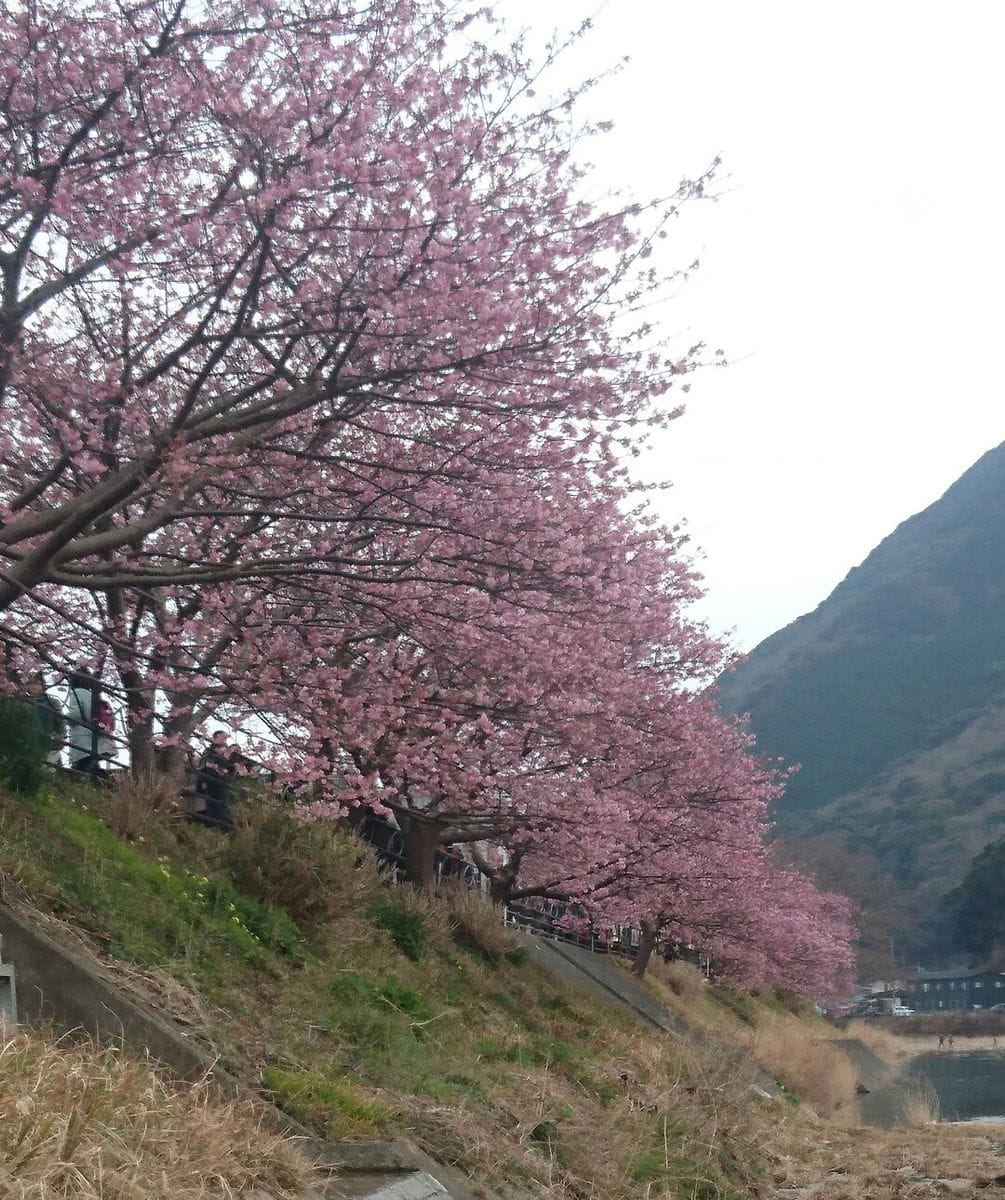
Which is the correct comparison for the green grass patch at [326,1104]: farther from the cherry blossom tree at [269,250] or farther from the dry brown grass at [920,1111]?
the dry brown grass at [920,1111]

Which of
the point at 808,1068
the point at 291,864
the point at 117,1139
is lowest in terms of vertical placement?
the point at 808,1068

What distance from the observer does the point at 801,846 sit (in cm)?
8875

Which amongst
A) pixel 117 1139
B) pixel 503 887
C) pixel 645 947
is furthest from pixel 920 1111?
pixel 117 1139

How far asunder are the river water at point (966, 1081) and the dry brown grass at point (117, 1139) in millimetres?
20960

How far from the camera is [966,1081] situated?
37.0 m

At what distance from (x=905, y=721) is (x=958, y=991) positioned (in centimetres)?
8034

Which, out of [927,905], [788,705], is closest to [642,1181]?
[927,905]

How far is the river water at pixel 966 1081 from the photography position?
26.2 meters

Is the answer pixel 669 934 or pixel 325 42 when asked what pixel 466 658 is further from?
pixel 669 934

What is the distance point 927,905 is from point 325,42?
132109mm

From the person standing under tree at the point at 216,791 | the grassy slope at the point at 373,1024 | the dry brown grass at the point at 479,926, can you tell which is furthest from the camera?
the dry brown grass at the point at 479,926

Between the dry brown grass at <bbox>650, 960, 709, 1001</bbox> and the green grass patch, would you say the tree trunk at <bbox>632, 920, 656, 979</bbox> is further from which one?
the green grass patch

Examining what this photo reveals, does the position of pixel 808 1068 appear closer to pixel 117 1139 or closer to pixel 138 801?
pixel 138 801

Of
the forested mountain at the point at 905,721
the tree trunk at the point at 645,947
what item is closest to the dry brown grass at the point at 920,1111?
the tree trunk at the point at 645,947
